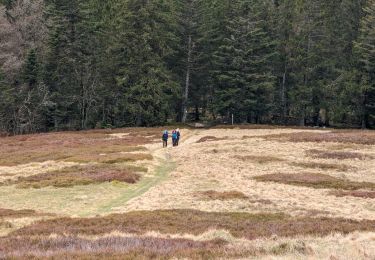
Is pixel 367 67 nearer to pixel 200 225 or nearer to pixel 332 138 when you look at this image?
pixel 332 138

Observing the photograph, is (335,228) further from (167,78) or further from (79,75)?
(79,75)

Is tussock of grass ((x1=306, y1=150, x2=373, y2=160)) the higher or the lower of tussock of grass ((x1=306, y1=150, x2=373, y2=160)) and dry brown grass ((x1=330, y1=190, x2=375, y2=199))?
the higher

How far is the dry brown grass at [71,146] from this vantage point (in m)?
42.8

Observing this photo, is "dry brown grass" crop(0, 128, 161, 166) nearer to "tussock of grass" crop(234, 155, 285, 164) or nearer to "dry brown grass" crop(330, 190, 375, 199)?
"tussock of grass" crop(234, 155, 285, 164)

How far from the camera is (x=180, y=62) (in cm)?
8375

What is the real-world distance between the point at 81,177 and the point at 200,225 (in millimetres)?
15502

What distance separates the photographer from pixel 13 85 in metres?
79.3

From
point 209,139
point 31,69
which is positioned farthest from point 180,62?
point 209,139

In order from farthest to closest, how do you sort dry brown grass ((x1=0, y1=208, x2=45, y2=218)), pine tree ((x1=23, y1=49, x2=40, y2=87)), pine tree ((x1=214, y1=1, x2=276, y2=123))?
pine tree ((x1=214, y1=1, x2=276, y2=123)), pine tree ((x1=23, y1=49, x2=40, y2=87)), dry brown grass ((x1=0, y1=208, x2=45, y2=218))

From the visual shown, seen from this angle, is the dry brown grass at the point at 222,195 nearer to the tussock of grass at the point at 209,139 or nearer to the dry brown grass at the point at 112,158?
the dry brown grass at the point at 112,158

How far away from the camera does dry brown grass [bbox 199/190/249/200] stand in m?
26.8

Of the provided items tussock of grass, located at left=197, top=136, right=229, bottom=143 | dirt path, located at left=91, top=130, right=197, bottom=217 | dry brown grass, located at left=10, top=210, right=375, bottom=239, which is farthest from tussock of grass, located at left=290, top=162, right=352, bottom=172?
tussock of grass, located at left=197, top=136, right=229, bottom=143

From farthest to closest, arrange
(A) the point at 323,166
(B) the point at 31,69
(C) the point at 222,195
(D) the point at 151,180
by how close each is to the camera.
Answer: (B) the point at 31,69 → (A) the point at 323,166 → (D) the point at 151,180 → (C) the point at 222,195

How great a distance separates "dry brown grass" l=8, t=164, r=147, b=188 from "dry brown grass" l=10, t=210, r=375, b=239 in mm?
10058
